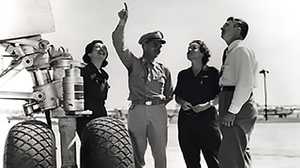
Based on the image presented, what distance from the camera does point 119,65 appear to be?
339cm

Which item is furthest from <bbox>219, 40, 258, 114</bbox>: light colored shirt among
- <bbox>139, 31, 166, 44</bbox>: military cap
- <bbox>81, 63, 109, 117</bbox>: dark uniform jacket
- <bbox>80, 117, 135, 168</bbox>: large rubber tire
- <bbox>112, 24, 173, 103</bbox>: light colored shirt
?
<bbox>80, 117, 135, 168</bbox>: large rubber tire

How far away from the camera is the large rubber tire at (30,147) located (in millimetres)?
1434

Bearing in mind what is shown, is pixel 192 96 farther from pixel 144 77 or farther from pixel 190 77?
pixel 144 77

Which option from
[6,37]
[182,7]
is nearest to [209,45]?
[182,7]

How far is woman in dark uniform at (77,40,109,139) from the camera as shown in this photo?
302 cm

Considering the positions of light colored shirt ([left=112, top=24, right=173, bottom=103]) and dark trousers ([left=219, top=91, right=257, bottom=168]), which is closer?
dark trousers ([left=219, top=91, right=257, bottom=168])

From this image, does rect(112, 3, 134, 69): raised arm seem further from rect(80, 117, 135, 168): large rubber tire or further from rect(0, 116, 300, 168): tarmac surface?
rect(80, 117, 135, 168): large rubber tire

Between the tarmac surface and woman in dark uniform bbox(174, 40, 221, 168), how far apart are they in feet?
0.32

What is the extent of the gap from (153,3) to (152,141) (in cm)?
98

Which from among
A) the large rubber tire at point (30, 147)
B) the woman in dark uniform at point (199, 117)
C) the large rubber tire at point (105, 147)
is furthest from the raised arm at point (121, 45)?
the large rubber tire at point (30, 147)

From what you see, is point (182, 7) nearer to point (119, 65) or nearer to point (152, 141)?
point (119, 65)

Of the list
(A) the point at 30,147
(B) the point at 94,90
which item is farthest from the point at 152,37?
(A) the point at 30,147

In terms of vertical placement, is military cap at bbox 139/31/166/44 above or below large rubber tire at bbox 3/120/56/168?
above

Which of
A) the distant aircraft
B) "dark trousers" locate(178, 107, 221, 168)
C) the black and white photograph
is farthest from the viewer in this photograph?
the distant aircraft
